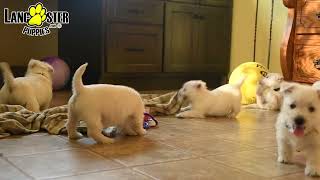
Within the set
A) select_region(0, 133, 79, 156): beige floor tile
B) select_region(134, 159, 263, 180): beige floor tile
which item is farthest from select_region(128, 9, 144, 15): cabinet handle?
select_region(134, 159, 263, 180): beige floor tile

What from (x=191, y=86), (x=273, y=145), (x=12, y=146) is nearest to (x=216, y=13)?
(x=191, y=86)

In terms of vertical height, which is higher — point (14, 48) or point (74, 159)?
point (14, 48)

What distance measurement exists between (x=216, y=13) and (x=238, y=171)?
3.35 m

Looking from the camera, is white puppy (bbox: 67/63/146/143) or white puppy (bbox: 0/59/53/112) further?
white puppy (bbox: 0/59/53/112)

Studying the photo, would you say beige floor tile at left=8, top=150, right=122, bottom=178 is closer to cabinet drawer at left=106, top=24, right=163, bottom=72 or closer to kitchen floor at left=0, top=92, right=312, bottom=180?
kitchen floor at left=0, top=92, right=312, bottom=180

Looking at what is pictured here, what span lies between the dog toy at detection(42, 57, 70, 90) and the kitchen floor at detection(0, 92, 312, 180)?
1903mm

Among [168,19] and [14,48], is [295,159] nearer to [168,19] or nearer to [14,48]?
[168,19]

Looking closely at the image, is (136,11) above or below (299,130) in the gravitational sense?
above

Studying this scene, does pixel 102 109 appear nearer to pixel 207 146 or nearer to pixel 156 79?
pixel 207 146

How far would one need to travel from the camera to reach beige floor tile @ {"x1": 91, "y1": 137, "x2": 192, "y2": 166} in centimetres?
168

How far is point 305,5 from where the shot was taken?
347 centimetres

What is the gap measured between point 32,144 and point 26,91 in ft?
2.61

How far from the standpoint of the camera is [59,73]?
13.1 feet
